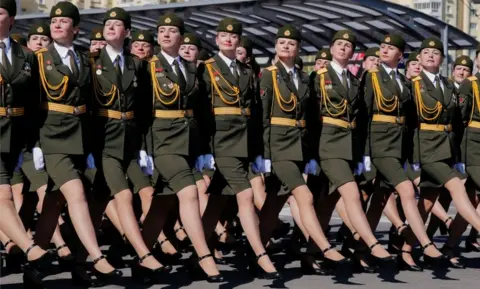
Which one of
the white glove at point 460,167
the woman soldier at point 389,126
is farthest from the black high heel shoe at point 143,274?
the white glove at point 460,167

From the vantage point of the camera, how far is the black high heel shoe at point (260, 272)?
867 cm

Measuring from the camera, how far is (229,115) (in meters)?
9.12

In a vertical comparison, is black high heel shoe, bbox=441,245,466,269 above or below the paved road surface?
below

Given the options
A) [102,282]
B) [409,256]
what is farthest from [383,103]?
[102,282]

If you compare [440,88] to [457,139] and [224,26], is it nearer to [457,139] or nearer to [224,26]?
[457,139]

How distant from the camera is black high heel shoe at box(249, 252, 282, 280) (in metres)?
8.67

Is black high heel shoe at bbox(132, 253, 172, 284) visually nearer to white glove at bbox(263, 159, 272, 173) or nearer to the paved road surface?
the paved road surface

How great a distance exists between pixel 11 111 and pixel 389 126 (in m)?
3.34

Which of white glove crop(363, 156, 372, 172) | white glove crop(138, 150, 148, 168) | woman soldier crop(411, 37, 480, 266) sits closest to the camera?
white glove crop(138, 150, 148, 168)

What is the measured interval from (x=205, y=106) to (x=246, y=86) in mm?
339

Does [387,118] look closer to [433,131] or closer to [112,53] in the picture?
[433,131]

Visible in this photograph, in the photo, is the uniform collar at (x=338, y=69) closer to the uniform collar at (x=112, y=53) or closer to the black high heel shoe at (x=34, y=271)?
the uniform collar at (x=112, y=53)

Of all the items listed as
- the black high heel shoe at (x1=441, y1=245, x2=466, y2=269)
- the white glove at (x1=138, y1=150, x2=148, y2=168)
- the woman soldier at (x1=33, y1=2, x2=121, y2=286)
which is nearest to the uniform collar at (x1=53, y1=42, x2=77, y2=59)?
the woman soldier at (x1=33, y1=2, x2=121, y2=286)

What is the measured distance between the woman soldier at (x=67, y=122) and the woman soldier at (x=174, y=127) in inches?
24.5
